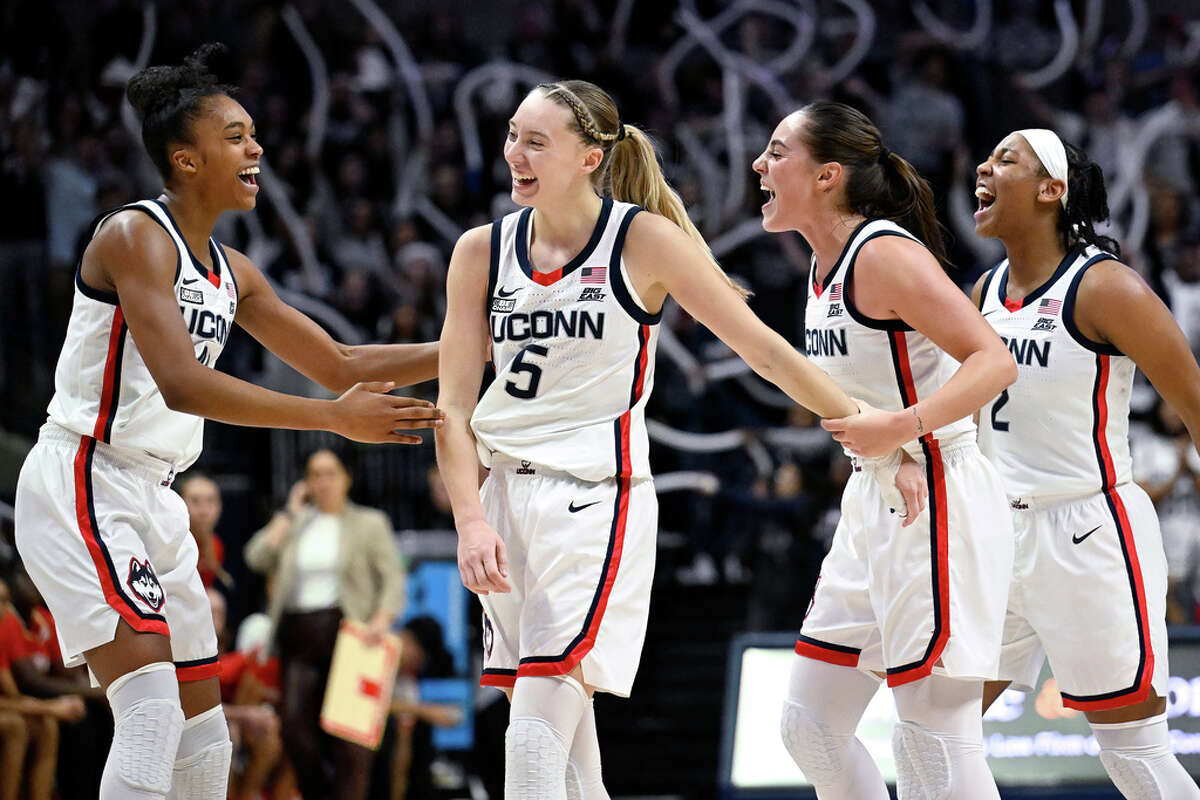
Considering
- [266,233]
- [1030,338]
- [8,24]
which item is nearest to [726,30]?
[266,233]

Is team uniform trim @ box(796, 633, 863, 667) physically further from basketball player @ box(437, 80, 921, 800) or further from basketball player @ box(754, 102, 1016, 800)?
basketball player @ box(437, 80, 921, 800)

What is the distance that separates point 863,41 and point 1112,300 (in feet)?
30.4

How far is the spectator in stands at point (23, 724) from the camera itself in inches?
276

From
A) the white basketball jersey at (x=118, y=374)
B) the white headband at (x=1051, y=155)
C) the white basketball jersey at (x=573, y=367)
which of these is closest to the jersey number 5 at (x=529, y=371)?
the white basketball jersey at (x=573, y=367)

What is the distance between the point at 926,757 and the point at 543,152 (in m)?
1.78

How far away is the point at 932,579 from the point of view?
3684 millimetres

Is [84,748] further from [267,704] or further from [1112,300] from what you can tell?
[1112,300]

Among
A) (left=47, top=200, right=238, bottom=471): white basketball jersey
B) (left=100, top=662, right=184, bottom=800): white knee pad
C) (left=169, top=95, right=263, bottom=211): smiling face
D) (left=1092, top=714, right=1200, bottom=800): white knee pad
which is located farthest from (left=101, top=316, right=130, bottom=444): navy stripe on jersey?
(left=1092, top=714, right=1200, bottom=800): white knee pad

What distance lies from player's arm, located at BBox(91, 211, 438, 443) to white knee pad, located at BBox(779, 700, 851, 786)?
126 cm

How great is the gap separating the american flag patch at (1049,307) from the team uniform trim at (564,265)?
4.53ft

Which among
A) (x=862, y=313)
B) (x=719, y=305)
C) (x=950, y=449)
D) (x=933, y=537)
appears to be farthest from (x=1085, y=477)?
(x=719, y=305)

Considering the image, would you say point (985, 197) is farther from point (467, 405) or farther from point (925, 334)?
point (467, 405)

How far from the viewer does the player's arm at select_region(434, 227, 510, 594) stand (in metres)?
3.32

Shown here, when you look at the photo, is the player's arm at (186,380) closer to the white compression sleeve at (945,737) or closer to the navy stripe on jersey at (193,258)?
the navy stripe on jersey at (193,258)
